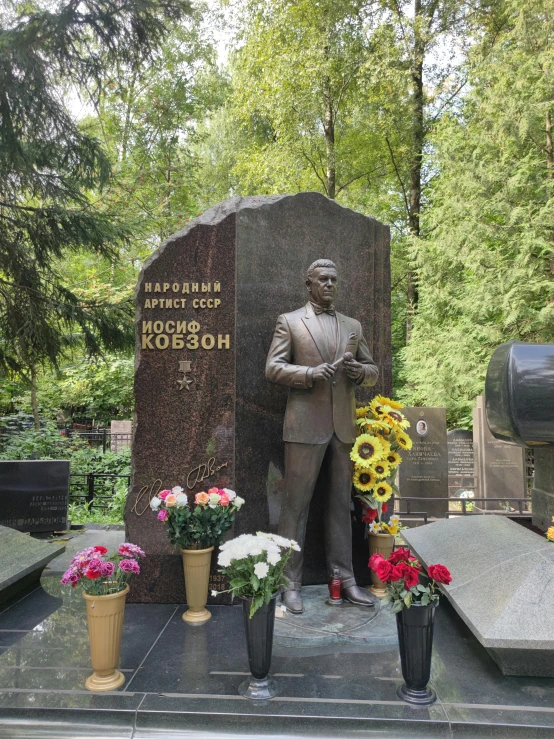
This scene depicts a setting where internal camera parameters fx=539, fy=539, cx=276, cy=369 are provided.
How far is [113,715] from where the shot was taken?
9.52ft

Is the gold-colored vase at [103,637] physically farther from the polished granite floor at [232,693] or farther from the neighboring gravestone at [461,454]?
the neighboring gravestone at [461,454]

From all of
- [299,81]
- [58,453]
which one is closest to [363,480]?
[58,453]

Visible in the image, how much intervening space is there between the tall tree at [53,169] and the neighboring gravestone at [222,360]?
3850mm

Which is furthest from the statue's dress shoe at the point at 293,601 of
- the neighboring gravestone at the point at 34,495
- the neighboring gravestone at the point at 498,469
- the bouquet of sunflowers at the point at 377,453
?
the neighboring gravestone at the point at 498,469

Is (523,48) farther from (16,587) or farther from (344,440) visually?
(16,587)

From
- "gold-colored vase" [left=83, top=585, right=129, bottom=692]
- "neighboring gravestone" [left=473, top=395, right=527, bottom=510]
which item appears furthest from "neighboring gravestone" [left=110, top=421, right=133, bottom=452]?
"gold-colored vase" [left=83, top=585, right=129, bottom=692]

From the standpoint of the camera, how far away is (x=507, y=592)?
3561mm

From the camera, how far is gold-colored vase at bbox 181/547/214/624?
13.9 feet

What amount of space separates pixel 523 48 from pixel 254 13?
8.64m

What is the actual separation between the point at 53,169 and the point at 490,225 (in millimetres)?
10742

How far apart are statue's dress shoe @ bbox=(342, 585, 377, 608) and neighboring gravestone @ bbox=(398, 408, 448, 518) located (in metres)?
6.41

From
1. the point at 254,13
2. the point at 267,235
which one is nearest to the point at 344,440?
the point at 267,235

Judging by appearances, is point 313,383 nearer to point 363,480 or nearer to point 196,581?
point 363,480

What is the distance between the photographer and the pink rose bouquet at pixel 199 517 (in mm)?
4207
